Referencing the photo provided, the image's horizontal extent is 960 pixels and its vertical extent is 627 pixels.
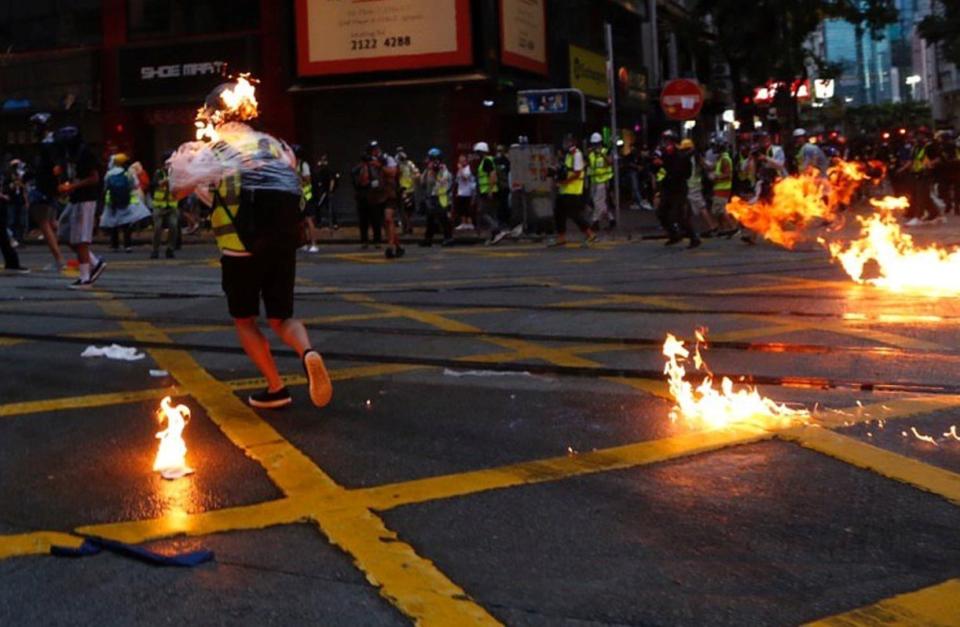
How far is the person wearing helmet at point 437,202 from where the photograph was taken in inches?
778

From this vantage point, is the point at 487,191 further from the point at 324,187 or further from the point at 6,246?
the point at 6,246

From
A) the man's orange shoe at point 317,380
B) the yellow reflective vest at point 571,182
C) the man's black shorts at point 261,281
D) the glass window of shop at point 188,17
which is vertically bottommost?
the man's orange shoe at point 317,380

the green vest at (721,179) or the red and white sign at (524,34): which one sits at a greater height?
the red and white sign at (524,34)

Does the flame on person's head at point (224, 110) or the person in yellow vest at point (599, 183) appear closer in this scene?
the flame on person's head at point (224, 110)

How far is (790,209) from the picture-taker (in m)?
17.8

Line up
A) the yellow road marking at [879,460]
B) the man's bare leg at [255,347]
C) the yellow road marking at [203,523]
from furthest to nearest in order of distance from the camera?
the man's bare leg at [255,347] < the yellow road marking at [879,460] < the yellow road marking at [203,523]

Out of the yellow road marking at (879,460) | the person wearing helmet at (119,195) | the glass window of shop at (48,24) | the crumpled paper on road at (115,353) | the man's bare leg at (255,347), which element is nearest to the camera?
the yellow road marking at (879,460)

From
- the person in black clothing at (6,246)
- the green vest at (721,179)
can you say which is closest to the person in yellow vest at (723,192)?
the green vest at (721,179)

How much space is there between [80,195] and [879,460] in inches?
377

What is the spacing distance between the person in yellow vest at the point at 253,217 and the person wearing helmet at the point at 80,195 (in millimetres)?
6587

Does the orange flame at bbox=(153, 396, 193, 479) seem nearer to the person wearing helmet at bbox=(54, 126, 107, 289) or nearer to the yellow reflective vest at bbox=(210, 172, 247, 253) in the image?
the yellow reflective vest at bbox=(210, 172, 247, 253)

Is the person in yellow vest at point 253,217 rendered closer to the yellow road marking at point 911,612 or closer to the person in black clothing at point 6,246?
the yellow road marking at point 911,612

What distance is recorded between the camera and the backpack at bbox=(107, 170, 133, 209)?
52.2 feet

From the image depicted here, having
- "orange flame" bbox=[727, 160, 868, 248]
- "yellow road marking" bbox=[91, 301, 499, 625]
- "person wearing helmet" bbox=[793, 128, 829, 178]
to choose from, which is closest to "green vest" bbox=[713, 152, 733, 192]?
"orange flame" bbox=[727, 160, 868, 248]
